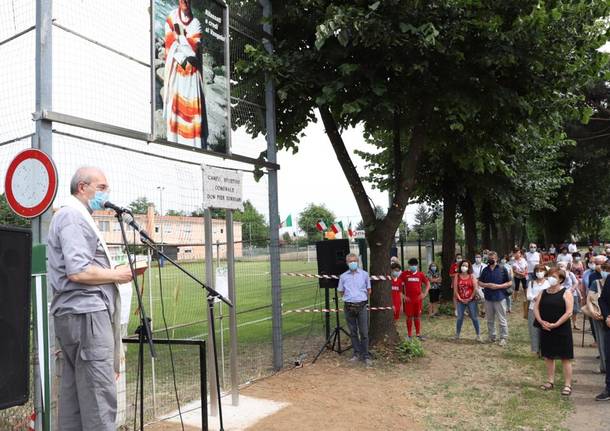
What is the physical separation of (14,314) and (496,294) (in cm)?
1090

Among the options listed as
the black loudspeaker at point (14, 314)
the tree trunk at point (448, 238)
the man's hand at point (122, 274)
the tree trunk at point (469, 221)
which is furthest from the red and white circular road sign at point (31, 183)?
the tree trunk at point (469, 221)

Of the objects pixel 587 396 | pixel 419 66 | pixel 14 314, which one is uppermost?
pixel 419 66

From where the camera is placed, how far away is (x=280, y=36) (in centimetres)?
980

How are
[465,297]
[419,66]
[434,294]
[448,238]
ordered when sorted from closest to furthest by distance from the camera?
[419,66], [465,297], [434,294], [448,238]

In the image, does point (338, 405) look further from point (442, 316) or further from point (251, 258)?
point (442, 316)

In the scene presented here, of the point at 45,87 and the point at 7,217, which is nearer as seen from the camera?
the point at 45,87

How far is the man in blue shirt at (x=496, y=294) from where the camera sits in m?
11.8

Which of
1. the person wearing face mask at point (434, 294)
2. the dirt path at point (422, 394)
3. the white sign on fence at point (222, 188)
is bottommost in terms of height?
the dirt path at point (422, 394)

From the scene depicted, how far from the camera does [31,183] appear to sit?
445 cm

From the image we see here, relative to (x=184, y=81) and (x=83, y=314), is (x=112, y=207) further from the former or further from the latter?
(x=184, y=81)

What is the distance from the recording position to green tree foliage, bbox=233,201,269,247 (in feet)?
28.9

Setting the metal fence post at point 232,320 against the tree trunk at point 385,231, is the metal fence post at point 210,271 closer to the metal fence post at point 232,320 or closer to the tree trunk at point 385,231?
the metal fence post at point 232,320

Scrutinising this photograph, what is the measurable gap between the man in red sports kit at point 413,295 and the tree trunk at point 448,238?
5850 mm

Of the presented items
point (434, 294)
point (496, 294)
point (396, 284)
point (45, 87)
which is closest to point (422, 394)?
point (496, 294)
